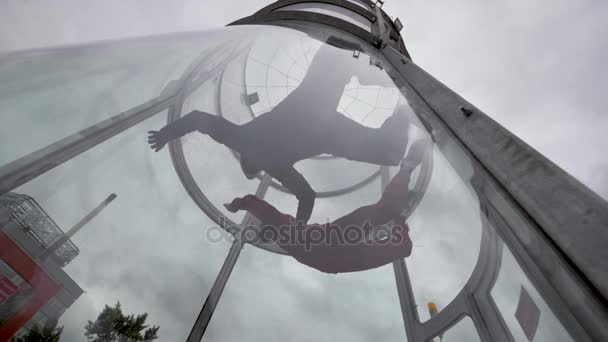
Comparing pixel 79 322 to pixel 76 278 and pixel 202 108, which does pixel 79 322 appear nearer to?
pixel 76 278

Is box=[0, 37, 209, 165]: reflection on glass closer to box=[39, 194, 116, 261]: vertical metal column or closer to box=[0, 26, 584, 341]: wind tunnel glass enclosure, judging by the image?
box=[0, 26, 584, 341]: wind tunnel glass enclosure

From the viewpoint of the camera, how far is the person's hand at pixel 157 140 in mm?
1391

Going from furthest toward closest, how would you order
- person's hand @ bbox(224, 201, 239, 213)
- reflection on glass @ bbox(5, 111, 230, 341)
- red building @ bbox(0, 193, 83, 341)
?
person's hand @ bbox(224, 201, 239, 213)
reflection on glass @ bbox(5, 111, 230, 341)
red building @ bbox(0, 193, 83, 341)

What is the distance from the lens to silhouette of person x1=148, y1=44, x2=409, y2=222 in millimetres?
1504

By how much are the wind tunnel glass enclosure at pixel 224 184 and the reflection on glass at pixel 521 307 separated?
1 centimetres

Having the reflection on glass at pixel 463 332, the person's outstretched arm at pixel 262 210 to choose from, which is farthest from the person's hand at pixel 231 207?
the reflection on glass at pixel 463 332

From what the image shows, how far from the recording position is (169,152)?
1.52 m

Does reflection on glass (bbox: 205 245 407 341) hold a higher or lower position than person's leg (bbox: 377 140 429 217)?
lower

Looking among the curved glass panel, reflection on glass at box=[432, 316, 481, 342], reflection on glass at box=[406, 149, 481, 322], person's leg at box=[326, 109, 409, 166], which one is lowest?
reflection on glass at box=[432, 316, 481, 342]

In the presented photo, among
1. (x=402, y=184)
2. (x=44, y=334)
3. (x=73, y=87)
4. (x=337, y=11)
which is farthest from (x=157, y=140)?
(x=337, y=11)

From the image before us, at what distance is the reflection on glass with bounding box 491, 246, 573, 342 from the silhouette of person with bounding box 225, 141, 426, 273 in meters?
0.51

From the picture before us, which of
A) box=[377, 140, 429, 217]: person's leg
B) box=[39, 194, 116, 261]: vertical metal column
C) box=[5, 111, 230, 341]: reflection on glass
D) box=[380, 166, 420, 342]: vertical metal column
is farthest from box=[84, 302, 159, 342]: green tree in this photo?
box=[380, 166, 420, 342]: vertical metal column

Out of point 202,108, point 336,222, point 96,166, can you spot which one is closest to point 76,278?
point 96,166

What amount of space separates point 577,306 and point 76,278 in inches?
56.6
